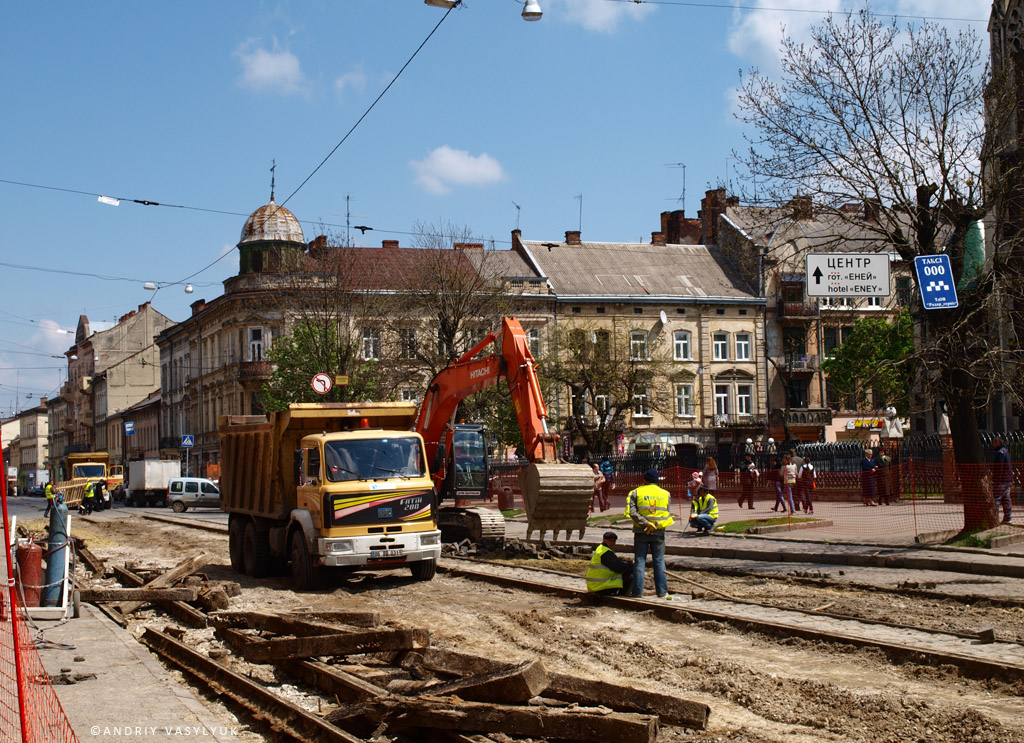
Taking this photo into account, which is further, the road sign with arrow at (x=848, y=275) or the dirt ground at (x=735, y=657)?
the road sign with arrow at (x=848, y=275)

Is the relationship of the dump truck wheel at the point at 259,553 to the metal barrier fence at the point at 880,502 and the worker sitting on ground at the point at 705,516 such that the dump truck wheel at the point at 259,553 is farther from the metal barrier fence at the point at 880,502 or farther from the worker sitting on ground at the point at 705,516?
the metal barrier fence at the point at 880,502

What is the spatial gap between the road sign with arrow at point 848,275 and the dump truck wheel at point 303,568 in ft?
28.7

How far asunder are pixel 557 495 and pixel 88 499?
43.5 meters

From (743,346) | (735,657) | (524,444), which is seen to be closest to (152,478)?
(743,346)

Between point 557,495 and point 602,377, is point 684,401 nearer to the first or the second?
point 602,377

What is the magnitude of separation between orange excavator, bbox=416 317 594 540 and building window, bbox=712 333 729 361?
4341cm

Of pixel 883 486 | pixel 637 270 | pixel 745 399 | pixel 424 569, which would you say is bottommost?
pixel 424 569

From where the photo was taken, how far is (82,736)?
746 cm

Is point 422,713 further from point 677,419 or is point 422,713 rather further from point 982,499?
point 677,419

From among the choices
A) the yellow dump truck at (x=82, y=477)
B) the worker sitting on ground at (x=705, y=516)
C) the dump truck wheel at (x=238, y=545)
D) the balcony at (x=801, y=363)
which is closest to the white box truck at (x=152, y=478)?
the yellow dump truck at (x=82, y=477)

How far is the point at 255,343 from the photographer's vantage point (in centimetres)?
→ 6519

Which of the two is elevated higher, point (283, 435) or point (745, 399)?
point (745, 399)

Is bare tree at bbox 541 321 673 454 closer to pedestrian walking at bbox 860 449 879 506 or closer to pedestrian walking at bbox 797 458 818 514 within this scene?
pedestrian walking at bbox 797 458 818 514

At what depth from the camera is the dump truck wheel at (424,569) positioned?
16.9 meters
